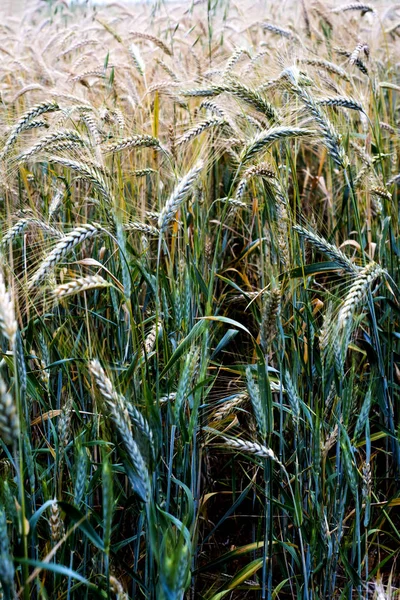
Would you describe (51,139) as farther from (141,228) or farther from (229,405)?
(229,405)

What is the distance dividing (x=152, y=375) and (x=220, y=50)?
2.30 m

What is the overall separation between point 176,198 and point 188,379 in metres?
0.43

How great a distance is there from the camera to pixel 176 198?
4.97 ft

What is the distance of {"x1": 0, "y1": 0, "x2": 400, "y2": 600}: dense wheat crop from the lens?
1.35 metres

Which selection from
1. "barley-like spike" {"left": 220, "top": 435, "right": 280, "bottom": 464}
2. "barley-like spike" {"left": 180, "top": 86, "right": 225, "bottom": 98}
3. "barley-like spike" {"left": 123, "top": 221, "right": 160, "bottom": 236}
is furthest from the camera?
"barley-like spike" {"left": 180, "top": 86, "right": 225, "bottom": 98}

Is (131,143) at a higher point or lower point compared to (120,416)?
higher

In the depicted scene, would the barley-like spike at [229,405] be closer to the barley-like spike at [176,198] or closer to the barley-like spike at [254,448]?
the barley-like spike at [254,448]

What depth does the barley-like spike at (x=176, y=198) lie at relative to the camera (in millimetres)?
1488

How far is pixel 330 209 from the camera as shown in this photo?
8.63ft

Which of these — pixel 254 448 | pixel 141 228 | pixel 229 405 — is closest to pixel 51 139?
pixel 141 228

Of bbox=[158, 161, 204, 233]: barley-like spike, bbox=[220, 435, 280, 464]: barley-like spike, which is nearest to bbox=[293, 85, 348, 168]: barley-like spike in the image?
bbox=[158, 161, 204, 233]: barley-like spike

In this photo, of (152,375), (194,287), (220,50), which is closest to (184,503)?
(152,375)

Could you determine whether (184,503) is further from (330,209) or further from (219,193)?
(219,193)

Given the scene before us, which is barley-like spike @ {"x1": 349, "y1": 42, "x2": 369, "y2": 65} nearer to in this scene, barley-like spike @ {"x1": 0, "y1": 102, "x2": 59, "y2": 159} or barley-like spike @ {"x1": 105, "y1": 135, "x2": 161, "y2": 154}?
barley-like spike @ {"x1": 105, "y1": 135, "x2": 161, "y2": 154}
